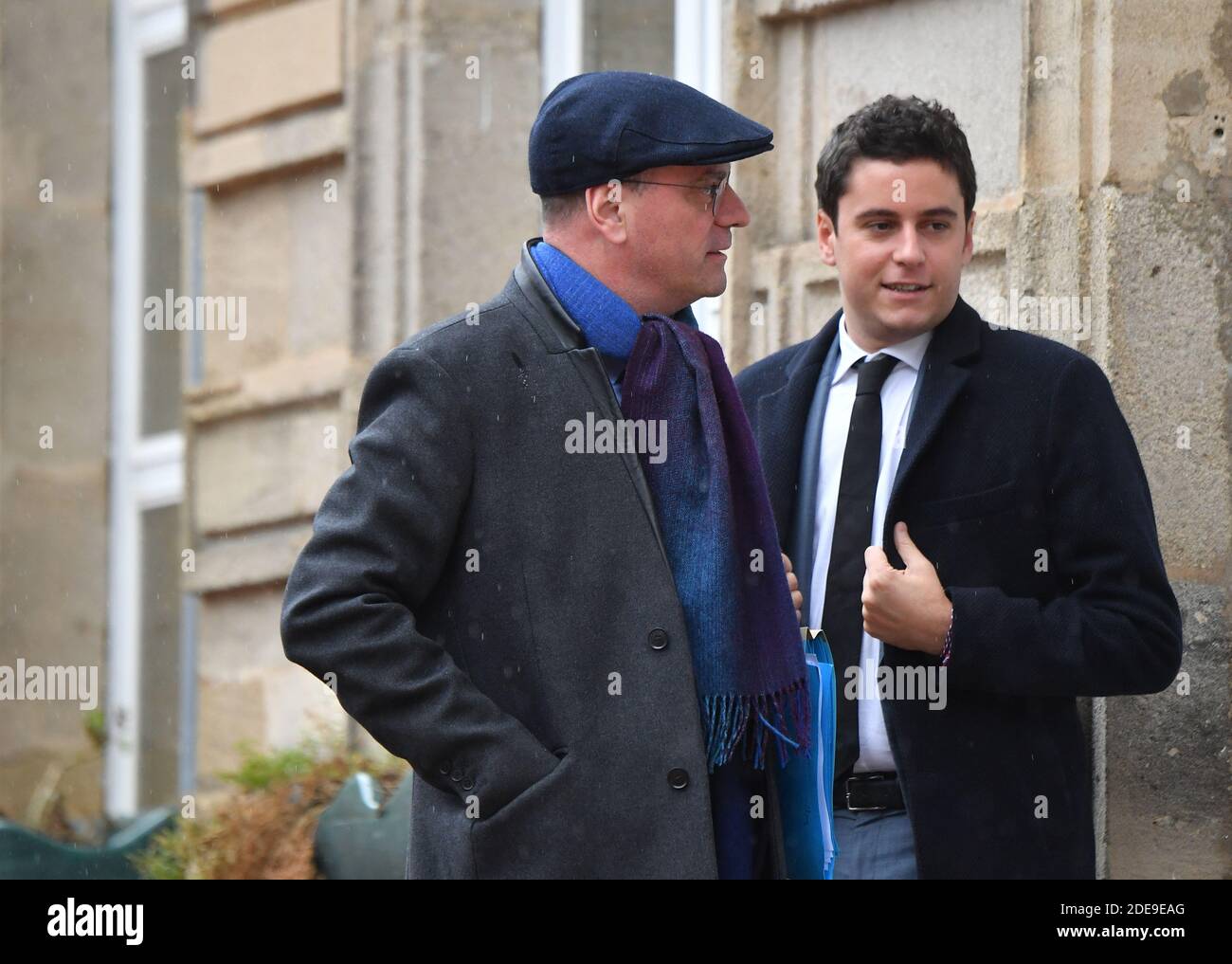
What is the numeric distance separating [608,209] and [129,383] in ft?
20.6

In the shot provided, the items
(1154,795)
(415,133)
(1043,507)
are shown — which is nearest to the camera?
(1043,507)

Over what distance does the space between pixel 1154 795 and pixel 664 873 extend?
63.6 inches

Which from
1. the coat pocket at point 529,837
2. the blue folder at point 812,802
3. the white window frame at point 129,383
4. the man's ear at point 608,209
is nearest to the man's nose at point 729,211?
the man's ear at point 608,209

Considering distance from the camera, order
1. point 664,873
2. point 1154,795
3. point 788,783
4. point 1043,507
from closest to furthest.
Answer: point 664,873, point 788,783, point 1043,507, point 1154,795

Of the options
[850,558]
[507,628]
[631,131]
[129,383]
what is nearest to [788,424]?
[850,558]

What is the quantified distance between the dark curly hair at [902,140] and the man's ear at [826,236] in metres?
0.07

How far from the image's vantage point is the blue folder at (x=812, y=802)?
3592mm

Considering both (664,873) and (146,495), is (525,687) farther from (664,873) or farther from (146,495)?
(146,495)

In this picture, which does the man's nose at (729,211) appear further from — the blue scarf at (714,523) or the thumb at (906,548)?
the thumb at (906,548)

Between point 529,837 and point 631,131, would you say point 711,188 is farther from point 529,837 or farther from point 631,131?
point 529,837

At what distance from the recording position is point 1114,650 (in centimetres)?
375

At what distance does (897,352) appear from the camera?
4141mm
